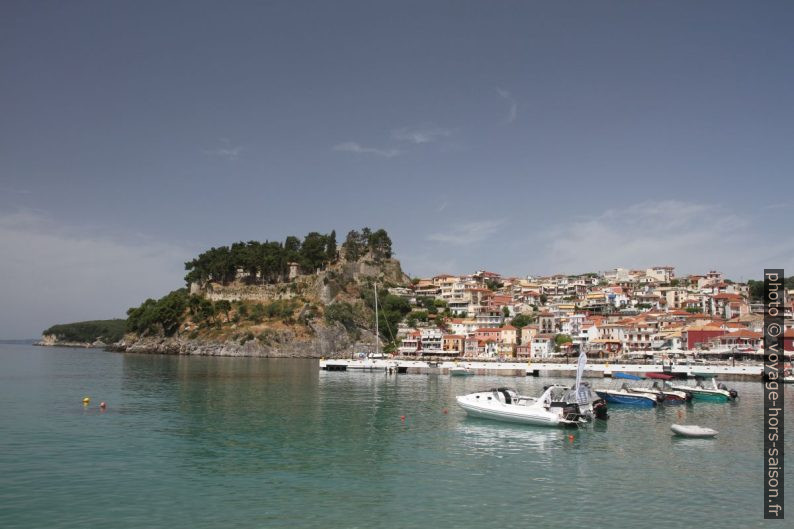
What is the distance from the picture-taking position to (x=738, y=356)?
282 ft

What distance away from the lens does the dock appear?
7019cm

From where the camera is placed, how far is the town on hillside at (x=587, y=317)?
10019 centimetres

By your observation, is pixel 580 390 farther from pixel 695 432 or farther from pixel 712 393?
pixel 712 393

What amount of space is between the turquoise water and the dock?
3205 centimetres

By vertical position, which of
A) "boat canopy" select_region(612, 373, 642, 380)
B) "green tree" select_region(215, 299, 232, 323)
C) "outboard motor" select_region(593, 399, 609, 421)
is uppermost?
"green tree" select_region(215, 299, 232, 323)

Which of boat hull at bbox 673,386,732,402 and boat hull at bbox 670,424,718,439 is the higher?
boat hull at bbox 670,424,718,439

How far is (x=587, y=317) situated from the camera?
4951 inches

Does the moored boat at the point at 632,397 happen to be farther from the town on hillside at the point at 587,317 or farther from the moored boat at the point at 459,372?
the town on hillside at the point at 587,317

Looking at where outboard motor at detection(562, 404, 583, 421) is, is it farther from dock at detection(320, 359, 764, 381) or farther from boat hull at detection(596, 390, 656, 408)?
dock at detection(320, 359, 764, 381)

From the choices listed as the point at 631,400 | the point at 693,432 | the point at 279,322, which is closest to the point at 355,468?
the point at 693,432

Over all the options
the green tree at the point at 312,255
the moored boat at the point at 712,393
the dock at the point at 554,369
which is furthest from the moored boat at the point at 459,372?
the green tree at the point at 312,255

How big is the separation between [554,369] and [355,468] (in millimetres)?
59527

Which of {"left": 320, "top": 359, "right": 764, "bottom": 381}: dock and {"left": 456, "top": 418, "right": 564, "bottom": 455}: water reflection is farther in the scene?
{"left": 320, "top": 359, "right": 764, "bottom": 381}: dock

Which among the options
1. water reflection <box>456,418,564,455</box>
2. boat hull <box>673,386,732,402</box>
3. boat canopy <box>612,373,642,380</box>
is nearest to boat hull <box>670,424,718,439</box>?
water reflection <box>456,418,564,455</box>
